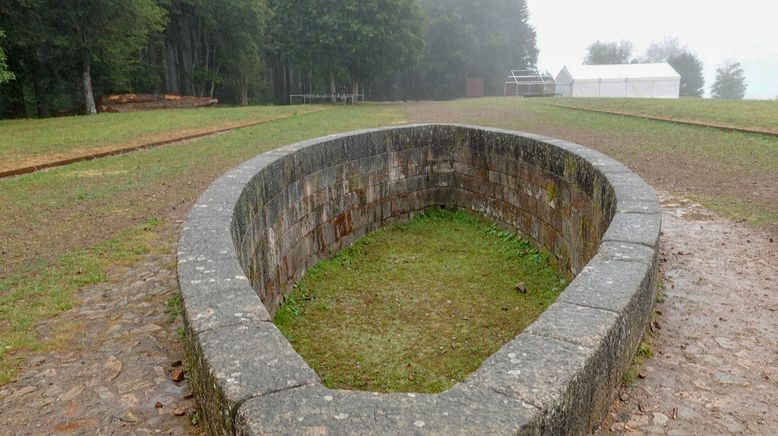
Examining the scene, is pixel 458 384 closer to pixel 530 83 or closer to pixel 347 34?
pixel 347 34

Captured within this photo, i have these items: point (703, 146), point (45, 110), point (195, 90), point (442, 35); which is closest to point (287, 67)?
point (195, 90)

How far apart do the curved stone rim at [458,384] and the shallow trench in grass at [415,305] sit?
2.11 meters

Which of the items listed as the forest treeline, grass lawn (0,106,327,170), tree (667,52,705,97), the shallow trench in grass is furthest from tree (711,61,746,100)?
the shallow trench in grass

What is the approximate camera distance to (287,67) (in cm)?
4666

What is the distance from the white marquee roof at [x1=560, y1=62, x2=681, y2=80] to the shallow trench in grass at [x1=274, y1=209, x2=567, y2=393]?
40.8 meters

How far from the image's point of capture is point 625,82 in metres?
44.4

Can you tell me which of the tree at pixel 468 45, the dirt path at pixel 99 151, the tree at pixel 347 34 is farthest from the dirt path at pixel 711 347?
the tree at pixel 468 45

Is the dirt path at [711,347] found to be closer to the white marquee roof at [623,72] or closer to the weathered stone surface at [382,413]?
the weathered stone surface at [382,413]

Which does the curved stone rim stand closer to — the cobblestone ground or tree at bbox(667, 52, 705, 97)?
the cobblestone ground

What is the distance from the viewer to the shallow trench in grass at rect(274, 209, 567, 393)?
5355 mm

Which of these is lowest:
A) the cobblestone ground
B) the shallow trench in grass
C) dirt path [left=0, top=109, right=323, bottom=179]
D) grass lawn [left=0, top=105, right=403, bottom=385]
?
the shallow trench in grass

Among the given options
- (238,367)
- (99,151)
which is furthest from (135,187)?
(238,367)

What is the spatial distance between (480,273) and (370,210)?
2.37 metres

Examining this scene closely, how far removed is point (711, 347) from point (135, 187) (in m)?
8.58
